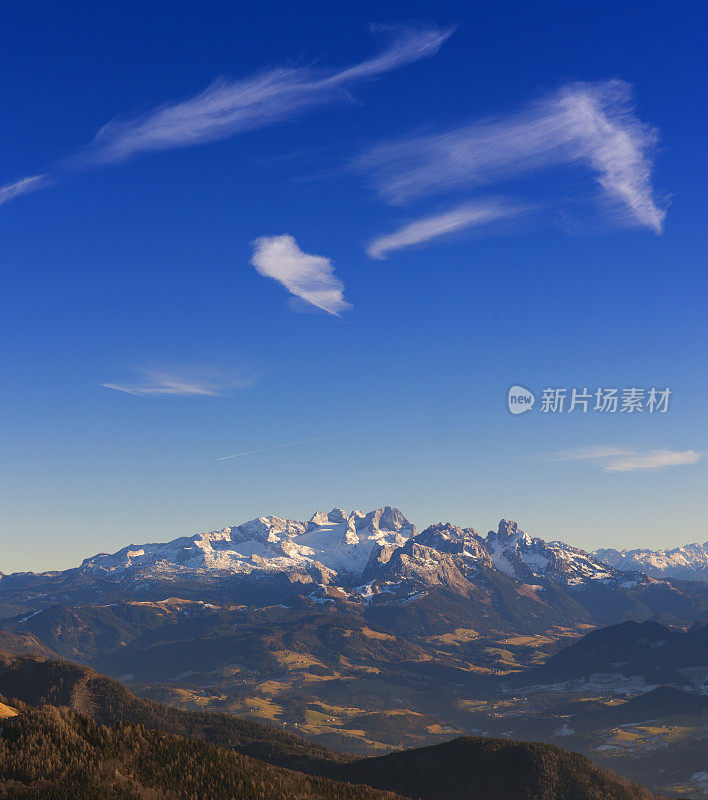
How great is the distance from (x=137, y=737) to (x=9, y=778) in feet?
174

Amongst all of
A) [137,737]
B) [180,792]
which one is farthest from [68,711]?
[180,792]

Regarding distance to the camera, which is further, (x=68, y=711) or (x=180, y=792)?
(x=68, y=711)

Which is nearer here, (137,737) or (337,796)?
(137,737)

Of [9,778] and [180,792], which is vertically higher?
[9,778]

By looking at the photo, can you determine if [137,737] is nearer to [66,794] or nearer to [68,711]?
[68,711]

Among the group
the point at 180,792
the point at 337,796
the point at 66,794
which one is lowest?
the point at 337,796

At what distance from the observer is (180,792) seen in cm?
14875

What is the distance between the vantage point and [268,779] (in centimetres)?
18225

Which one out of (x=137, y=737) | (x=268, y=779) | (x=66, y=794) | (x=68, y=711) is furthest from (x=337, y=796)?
(x=66, y=794)

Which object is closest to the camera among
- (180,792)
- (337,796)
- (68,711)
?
(180,792)

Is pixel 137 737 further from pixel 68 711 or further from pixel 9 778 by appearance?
pixel 9 778

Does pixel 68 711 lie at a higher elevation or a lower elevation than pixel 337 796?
higher

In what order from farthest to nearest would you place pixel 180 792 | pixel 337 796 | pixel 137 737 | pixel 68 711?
pixel 337 796 → pixel 137 737 → pixel 68 711 → pixel 180 792

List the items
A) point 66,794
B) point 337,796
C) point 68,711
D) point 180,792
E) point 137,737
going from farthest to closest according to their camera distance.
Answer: point 337,796 < point 137,737 < point 68,711 < point 180,792 < point 66,794
